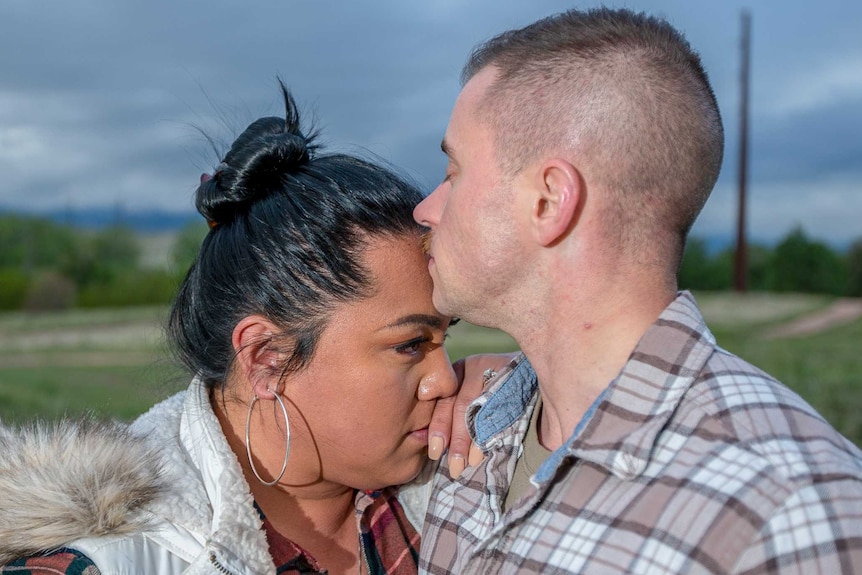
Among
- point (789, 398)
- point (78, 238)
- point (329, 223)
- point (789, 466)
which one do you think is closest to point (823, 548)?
point (789, 466)

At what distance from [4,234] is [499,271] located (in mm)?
38865

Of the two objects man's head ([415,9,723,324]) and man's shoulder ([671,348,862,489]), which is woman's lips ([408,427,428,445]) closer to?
man's head ([415,9,723,324])

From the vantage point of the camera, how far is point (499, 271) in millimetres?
2018

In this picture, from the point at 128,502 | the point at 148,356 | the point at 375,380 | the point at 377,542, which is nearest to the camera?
the point at 128,502

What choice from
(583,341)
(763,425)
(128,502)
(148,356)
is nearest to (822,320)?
(148,356)

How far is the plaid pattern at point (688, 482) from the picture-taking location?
1.52 meters

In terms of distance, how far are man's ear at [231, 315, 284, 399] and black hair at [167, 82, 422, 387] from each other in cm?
3

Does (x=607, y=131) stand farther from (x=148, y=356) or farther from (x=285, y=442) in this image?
(x=148, y=356)

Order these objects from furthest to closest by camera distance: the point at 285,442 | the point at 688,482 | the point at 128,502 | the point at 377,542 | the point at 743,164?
the point at 743,164 < the point at 377,542 < the point at 285,442 < the point at 128,502 < the point at 688,482

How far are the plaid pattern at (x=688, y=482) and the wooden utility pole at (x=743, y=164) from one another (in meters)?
21.7

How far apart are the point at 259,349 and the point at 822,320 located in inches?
779

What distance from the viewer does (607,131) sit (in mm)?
1911

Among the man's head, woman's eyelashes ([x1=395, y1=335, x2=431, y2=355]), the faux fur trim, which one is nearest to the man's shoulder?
the man's head

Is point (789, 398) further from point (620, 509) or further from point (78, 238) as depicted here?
point (78, 238)
